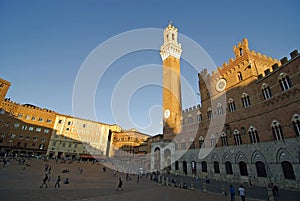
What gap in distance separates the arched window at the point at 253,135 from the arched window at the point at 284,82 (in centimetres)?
633

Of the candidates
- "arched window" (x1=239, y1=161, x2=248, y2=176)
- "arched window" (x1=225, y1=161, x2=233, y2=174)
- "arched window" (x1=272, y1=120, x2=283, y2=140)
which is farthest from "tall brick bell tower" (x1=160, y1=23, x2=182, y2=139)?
"arched window" (x1=272, y1=120, x2=283, y2=140)

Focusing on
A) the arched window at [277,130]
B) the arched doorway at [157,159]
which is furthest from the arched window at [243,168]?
the arched doorway at [157,159]

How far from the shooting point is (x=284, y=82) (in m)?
18.6

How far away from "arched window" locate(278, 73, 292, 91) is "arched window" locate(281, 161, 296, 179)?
27.2ft

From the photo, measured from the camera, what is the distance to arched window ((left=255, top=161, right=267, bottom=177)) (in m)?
19.7

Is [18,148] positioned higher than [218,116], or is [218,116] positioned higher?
[218,116]

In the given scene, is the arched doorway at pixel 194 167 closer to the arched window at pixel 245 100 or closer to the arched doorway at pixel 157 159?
the arched doorway at pixel 157 159

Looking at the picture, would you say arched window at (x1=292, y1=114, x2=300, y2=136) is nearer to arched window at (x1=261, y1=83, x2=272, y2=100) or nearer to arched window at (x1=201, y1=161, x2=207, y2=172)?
arched window at (x1=261, y1=83, x2=272, y2=100)

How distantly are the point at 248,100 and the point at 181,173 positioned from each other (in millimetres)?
19560

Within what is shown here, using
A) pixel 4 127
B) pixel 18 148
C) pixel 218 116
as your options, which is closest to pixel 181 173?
pixel 218 116

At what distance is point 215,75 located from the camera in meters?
31.1

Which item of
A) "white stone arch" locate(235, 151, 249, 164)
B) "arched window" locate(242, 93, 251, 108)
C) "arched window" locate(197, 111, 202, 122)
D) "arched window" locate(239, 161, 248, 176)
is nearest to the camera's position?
"arched window" locate(239, 161, 248, 176)

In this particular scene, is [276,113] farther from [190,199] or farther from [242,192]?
[190,199]

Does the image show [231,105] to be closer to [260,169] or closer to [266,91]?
[266,91]
